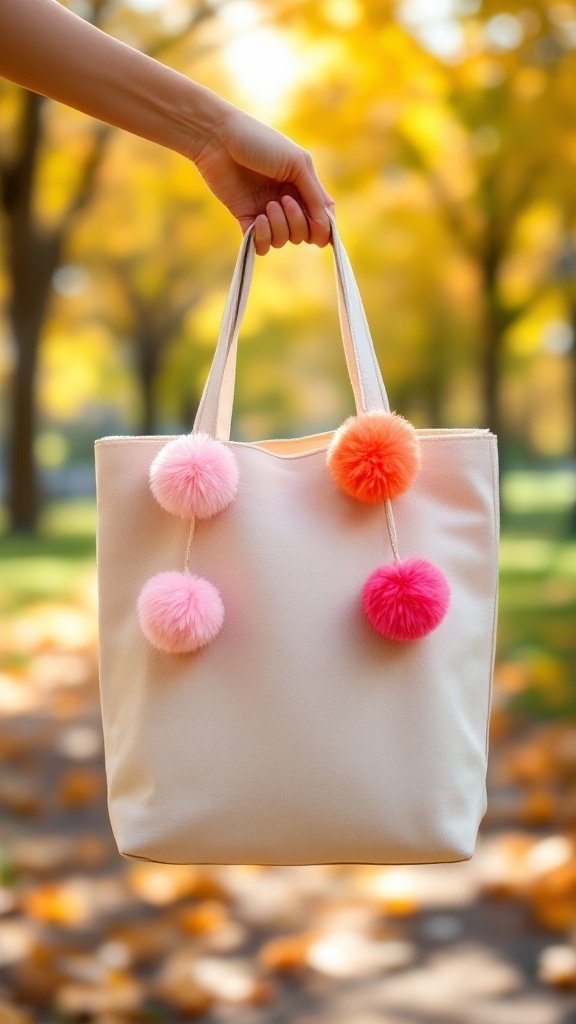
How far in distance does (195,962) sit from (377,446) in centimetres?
179

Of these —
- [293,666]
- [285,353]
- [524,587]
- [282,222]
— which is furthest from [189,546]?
[285,353]

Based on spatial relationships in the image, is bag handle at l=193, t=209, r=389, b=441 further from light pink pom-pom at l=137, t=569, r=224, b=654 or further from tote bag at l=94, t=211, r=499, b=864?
light pink pom-pom at l=137, t=569, r=224, b=654

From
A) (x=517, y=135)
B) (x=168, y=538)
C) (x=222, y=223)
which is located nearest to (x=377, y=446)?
(x=168, y=538)

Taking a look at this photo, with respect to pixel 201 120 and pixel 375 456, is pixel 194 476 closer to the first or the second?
pixel 375 456

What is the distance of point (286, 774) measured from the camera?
4.99 feet

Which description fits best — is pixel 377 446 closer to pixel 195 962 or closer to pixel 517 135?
pixel 195 962

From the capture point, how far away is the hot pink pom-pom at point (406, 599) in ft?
4.91

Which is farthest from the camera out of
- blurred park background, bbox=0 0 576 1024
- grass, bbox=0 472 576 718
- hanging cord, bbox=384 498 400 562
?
grass, bbox=0 472 576 718

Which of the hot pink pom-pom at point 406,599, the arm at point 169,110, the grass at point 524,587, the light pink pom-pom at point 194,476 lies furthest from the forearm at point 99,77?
the grass at point 524,587

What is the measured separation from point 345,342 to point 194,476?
0.99ft

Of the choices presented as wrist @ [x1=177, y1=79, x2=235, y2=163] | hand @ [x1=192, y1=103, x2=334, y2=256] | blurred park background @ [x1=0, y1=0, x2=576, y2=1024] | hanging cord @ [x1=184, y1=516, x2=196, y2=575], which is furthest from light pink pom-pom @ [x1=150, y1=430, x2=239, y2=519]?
blurred park background @ [x1=0, y1=0, x2=576, y2=1024]

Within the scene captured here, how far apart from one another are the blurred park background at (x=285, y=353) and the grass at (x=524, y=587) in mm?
36

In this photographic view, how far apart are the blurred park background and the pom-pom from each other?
5.00 ft

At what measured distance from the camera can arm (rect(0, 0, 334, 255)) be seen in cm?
148
